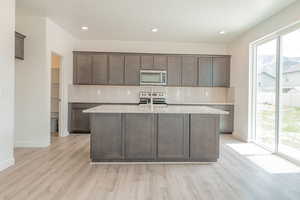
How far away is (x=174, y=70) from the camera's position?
20.7ft

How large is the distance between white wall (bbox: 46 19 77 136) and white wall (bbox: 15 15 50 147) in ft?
1.11

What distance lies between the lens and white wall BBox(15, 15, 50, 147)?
4559 mm

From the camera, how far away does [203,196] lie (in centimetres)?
251

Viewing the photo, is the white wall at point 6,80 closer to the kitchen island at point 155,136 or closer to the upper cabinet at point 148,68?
the kitchen island at point 155,136

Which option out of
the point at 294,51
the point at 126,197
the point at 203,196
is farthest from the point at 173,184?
the point at 294,51

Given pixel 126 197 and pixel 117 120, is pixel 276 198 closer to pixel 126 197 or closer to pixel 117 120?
pixel 126 197

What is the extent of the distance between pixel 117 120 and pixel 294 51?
3.20 metres

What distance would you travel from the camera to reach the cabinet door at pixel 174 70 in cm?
630

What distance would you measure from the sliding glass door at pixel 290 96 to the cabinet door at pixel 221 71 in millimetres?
2229

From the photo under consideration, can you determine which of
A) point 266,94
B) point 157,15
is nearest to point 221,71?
point 266,94

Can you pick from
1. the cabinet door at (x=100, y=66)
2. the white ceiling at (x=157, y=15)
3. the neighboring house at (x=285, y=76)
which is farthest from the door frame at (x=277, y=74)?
the cabinet door at (x=100, y=66)

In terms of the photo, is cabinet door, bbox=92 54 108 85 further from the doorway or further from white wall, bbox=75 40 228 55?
the doorway

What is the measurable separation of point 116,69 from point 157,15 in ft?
7.44

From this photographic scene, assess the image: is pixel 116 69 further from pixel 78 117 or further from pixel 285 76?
pixel 285 76
